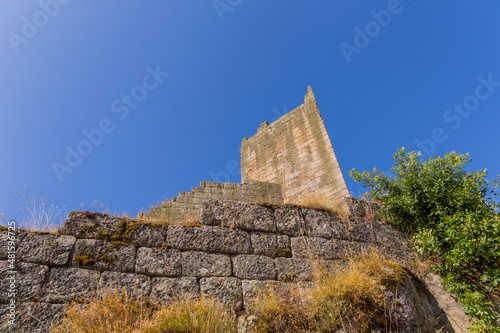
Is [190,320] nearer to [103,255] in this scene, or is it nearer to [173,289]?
[173,289]

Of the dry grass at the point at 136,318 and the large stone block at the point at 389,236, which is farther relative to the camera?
the large stone block at the point at 389,236

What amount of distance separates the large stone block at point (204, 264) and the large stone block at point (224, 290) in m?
0.09

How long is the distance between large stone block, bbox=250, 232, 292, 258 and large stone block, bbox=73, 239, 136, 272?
1.74 m

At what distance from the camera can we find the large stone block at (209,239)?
4.06 metres

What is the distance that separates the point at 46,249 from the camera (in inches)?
135

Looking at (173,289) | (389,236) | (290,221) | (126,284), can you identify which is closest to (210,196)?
(290,221)


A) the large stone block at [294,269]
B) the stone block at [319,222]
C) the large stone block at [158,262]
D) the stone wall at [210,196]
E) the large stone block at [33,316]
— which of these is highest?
the stone wall at [210,196]

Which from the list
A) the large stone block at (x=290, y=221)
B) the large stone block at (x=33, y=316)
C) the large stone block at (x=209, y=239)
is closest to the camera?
the large stone block at (x=33, y=316)

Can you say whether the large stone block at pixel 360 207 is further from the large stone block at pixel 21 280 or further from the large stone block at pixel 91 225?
the large stone block at pixel 21 280

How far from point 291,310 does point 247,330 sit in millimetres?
586

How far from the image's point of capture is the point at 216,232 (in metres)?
4.31

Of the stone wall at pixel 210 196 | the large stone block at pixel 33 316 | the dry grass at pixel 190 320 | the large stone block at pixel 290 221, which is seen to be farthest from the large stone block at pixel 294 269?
the large stone block at pixel 33 316

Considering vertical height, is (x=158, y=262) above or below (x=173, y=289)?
above

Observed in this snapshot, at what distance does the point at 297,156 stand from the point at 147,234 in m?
6.72
